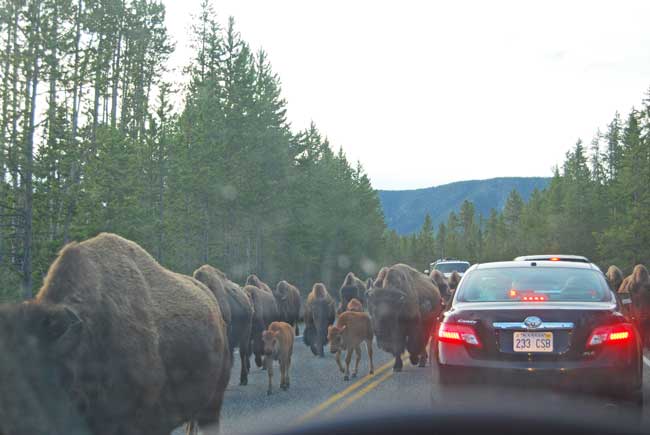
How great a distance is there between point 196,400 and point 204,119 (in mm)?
35801

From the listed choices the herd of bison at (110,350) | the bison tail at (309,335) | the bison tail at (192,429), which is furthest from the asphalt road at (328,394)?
the bison tail at (309,335)

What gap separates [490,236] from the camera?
567 ft

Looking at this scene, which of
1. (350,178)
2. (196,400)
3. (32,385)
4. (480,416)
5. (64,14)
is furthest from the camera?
(350,178)

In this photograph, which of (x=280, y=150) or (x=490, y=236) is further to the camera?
(x=490, y=236)

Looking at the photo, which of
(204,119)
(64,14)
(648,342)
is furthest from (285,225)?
(648,342)

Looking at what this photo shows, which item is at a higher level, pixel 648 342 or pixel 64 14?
pixel 64 14

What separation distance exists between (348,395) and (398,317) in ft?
11.8

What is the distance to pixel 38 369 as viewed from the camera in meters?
4.70

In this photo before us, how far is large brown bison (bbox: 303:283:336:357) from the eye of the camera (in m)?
16.6

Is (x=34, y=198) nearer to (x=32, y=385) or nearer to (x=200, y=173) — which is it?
(x=200, y=173)

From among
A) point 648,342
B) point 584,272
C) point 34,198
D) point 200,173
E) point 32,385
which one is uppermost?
point 200,173

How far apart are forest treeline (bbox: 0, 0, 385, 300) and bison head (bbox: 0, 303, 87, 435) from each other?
1769cm

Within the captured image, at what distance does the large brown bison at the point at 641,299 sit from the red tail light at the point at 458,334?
967 cm

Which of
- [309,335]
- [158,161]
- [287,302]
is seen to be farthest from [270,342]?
[158,161]
